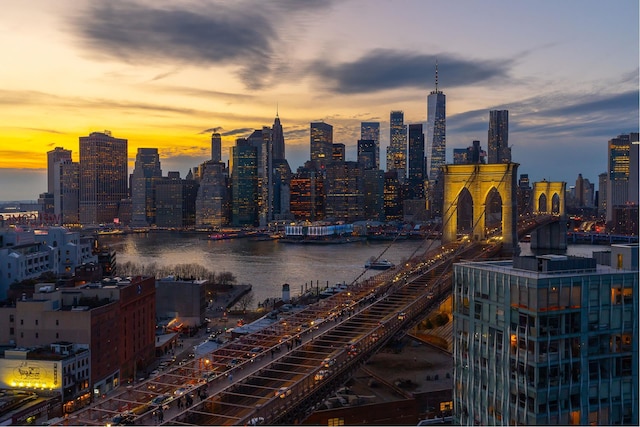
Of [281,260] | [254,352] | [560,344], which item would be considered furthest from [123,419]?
[281,260]

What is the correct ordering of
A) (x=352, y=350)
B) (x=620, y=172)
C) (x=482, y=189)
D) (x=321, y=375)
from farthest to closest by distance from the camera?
(x=620, y=172)
(x=482, y=189)
(x=352, y=350)
(x=321, y=375)

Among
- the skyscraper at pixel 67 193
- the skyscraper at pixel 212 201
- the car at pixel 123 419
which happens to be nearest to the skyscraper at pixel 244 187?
the skyscraper at pixel 212 201

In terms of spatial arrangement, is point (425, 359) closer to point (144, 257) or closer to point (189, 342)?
point (189, 342)

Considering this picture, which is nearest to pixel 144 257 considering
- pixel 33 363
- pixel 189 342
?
pixel 189 342

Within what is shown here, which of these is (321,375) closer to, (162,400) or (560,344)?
(162,400)

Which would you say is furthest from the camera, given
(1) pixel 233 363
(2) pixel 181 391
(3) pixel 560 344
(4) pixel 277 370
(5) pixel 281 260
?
(5) pixel 281 260

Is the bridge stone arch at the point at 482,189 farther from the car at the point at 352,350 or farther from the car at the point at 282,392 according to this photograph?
the car at the point at 282,392
